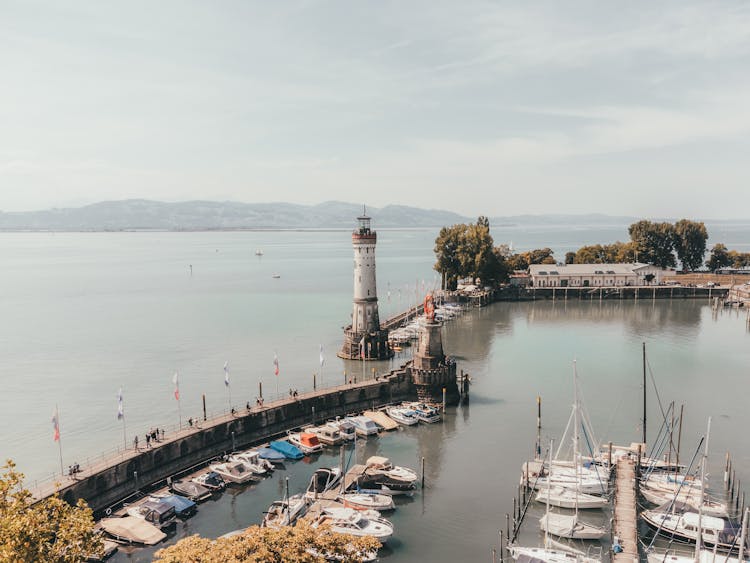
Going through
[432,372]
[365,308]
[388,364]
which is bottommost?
[388,364]

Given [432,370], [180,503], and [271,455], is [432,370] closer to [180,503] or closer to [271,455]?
[271,455]

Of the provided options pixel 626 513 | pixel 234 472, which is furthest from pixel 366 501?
pixel 626 513

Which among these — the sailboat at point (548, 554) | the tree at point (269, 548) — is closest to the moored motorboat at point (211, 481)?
the sailboat at point (548, 554)

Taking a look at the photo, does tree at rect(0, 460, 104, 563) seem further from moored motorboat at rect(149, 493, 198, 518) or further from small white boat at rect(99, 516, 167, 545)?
moored motorboat at rect(149, 493, 198, 518)

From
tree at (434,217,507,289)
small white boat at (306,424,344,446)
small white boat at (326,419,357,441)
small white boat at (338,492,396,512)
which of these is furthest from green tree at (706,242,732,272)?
small white boat at (338,492,396,512)

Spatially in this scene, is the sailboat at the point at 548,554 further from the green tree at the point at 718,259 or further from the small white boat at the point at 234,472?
the green tree at the point at 718,259

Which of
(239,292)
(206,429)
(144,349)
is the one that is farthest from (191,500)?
(239,292)
